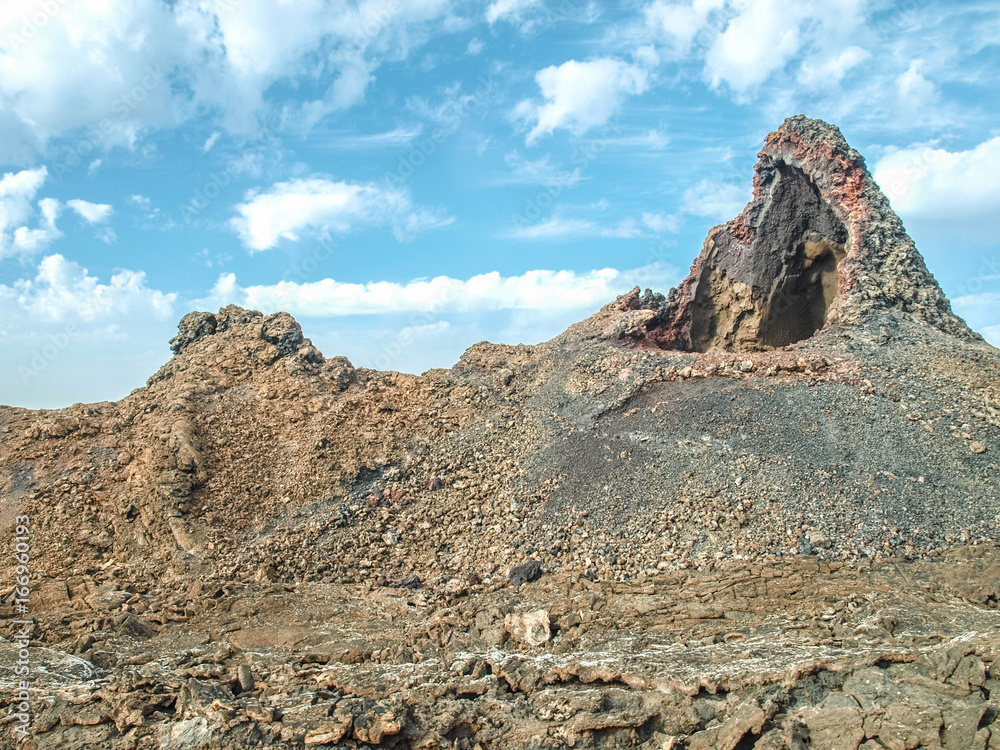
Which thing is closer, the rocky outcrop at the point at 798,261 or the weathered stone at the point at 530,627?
the weathered stone at the point at 530,627

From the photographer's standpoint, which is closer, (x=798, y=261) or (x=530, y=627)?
(x=530, y=627)

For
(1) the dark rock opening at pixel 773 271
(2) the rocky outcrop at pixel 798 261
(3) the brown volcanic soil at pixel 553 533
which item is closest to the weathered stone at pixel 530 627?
(3) the brown volcanic soil at pixel 553 533

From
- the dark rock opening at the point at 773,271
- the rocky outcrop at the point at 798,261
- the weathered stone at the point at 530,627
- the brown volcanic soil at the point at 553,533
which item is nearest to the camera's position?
the brown volcanic soil at the point at 553,533

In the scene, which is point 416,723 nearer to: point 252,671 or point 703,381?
point 252,671

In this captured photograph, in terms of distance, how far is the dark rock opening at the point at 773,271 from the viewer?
20.6 metres

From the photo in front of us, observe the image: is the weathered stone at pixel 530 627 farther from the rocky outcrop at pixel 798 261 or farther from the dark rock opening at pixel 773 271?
the dark rock opening at pixel 773 271

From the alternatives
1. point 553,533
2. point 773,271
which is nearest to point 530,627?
point 553,533

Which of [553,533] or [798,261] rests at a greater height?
[798,261]

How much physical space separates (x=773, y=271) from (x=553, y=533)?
40.2 ft

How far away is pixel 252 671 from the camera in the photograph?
32.0 ft

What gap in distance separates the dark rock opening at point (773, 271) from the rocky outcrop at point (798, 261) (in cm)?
3

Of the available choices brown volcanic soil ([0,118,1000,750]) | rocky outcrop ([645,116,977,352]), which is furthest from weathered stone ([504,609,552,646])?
rocky outcrop ([645,116,977,352])

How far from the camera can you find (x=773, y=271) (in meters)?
21.1

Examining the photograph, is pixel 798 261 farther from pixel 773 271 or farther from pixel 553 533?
pixel 553 533
